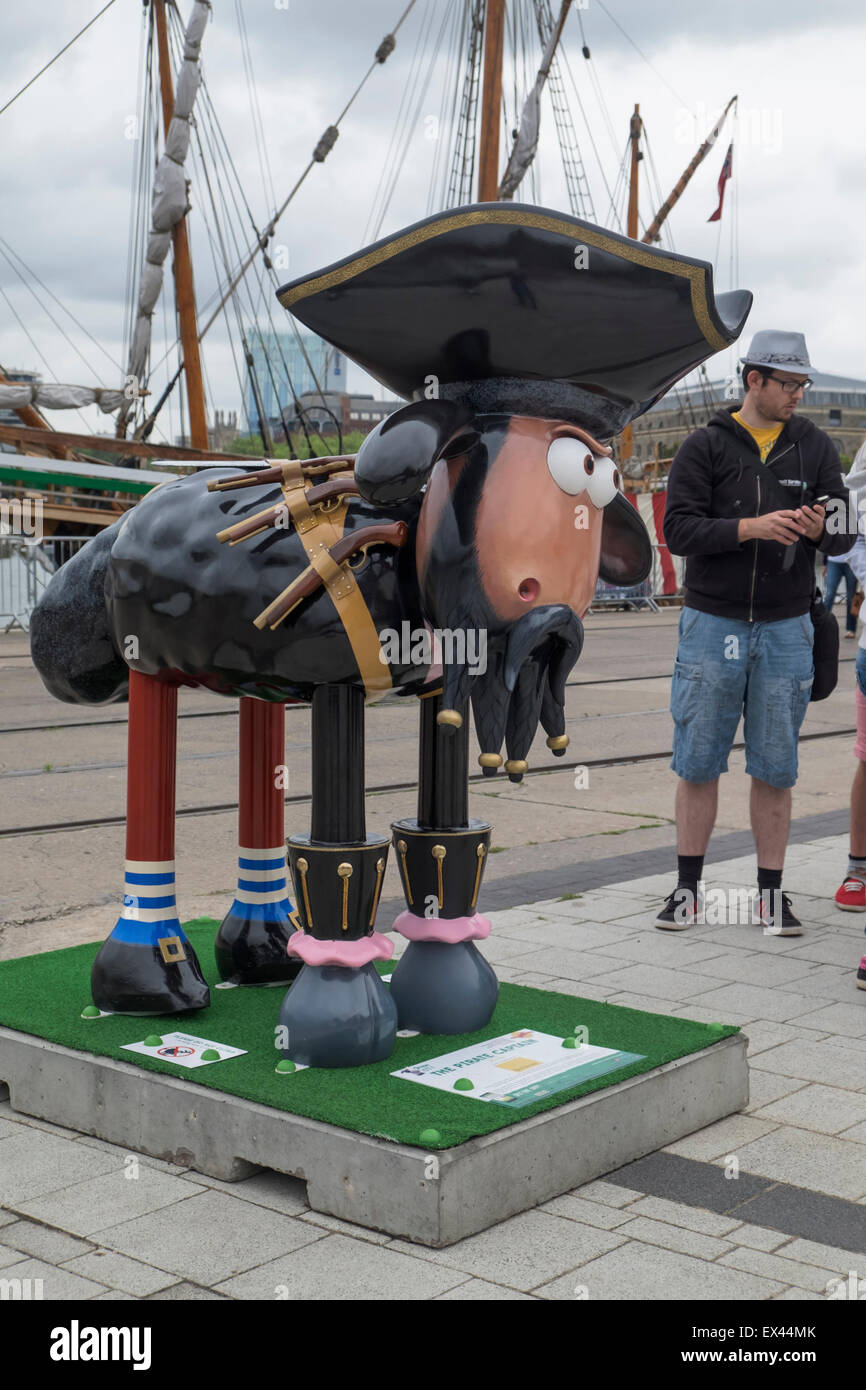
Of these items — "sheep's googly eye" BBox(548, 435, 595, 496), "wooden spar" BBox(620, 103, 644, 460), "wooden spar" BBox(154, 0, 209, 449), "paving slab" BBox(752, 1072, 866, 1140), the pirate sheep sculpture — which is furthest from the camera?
"wooden spar" BBox(620, 103, 644, 460)

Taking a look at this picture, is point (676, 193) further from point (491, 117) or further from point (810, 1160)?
point (810, 1160)

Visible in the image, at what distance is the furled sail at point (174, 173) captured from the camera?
72.4 feet

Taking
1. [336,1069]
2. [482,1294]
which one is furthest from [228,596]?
[482,1294]

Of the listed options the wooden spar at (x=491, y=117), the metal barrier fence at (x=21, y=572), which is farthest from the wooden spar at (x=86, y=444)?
the wooden spar at (x=491, y=117)

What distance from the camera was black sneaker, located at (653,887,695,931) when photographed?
210 inches

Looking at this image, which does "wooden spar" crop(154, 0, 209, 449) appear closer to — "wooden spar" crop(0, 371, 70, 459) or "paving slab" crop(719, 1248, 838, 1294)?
"wooden spar" crop(0, 371, 70, 459)

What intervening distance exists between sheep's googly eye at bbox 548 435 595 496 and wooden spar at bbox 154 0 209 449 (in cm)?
2117

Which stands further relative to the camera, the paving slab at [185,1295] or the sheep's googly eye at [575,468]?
the sheep's googly eye at [575,468]

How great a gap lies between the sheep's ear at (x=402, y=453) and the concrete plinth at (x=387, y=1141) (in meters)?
1.35

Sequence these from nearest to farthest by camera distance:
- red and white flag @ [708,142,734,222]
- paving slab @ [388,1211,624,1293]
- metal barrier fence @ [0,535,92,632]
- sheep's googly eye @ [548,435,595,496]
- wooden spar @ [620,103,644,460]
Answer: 1. paving slab @ [388,1211,624,1293]
2. sheep's googly eye @ [548,435,595,496]
3. metal barrier fence @ [0,535,92,632]
4. red and white flag @ [708,142,734,222]
5. wooden spar @ [620,103,644,460]

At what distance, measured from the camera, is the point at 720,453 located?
515cm

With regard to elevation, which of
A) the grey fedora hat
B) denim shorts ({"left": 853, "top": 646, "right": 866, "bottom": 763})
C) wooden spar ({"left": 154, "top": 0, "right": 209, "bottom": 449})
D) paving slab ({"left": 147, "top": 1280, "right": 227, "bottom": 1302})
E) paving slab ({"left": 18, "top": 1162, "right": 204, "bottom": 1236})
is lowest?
paving slab ({"left": 147, "top": 1280, "right": 227, "bottom": 1302})

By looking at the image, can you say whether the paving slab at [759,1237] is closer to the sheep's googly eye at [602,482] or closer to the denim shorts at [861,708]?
the sheep's googly eye at [602,482]

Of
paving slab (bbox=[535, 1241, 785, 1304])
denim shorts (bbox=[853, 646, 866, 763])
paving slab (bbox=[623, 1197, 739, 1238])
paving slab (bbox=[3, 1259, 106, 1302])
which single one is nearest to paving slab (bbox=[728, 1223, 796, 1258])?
paving slab (bbox=[623, 1197, 739, 1238])
